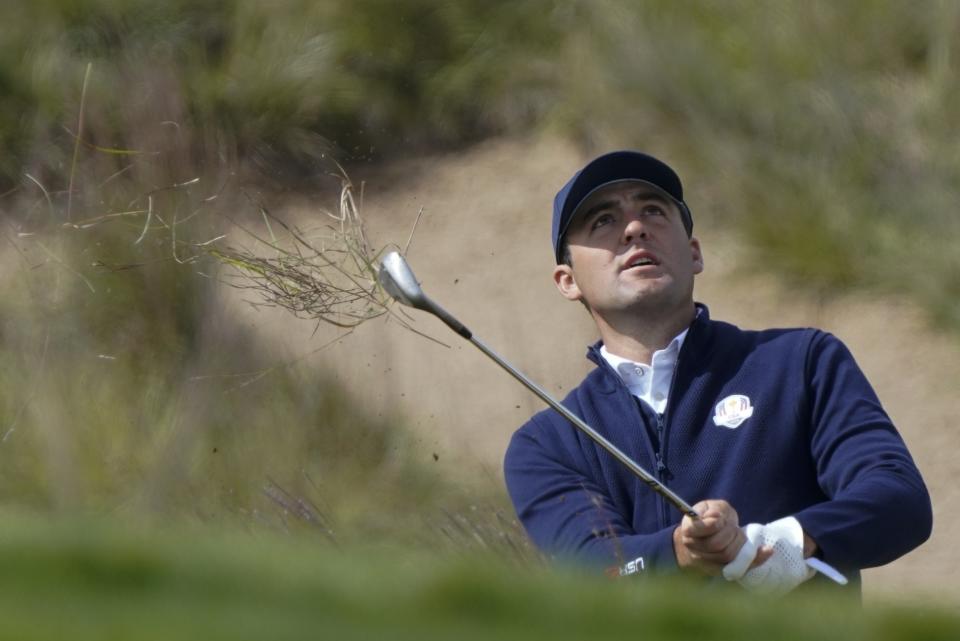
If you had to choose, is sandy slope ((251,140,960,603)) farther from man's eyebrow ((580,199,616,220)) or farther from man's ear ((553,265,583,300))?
man's eyebrow ((580,199,616,220))

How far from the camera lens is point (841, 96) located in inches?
330

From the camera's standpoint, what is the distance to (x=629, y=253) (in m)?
3.03

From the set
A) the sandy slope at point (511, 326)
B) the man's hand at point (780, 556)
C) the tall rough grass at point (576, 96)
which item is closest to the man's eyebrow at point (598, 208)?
the man's hand at point (780, 556)

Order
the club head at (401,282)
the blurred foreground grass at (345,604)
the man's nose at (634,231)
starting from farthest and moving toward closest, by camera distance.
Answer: the man's nose at (634,231)
the club head at (401,282)
the blurred foreground grass at (345,604)

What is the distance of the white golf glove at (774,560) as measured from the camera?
2430mm

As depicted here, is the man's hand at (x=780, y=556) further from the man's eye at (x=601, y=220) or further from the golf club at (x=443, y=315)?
the man's eye at (x=601, y=220)

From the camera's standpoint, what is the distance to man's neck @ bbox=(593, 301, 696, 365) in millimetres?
3008

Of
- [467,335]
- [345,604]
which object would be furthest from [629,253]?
[345,604]

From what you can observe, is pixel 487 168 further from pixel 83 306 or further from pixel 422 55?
pixel 83 306

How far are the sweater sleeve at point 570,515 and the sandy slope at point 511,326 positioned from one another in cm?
381

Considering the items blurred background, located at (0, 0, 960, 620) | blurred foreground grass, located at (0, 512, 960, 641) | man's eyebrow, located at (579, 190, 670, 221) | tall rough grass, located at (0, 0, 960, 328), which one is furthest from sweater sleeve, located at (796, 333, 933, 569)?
tall rough grass, located at (0, 0, 960, 328)

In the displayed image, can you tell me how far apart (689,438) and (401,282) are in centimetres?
60

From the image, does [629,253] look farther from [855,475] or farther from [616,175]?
[855,475]

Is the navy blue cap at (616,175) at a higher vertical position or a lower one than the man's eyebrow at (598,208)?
higher
